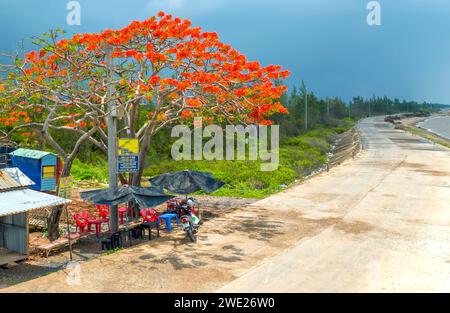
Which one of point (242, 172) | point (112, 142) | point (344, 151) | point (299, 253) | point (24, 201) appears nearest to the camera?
point (24, 201)

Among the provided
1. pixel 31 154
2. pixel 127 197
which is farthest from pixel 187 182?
pixel 31 154

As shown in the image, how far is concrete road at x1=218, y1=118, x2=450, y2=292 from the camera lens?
9.63m

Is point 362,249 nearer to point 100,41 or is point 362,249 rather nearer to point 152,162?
point 100,41

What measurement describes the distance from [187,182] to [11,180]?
6089 mm

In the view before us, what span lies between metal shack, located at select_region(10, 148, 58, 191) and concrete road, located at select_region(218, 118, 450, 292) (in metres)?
10.00

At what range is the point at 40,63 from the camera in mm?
16922

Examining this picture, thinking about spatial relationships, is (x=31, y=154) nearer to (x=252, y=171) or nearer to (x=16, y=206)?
(x=16, y=206)

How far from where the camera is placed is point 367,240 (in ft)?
43.2

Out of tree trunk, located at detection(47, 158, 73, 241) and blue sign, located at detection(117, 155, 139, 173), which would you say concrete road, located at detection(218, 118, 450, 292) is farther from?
tree trunk, located at detection(47, 158, 73, 241)

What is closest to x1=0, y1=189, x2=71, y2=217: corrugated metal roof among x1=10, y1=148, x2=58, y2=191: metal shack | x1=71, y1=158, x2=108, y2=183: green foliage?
x1=10, y1=148, x2=58, y2=191: metal shack

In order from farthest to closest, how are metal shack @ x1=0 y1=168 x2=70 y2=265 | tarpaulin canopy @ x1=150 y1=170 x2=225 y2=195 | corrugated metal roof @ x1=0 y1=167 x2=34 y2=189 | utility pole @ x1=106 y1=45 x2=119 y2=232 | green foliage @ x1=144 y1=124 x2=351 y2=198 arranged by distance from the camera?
green foliage @ x1=144 y1=124 x2=351 y2=198 < tarpaulin canopy @ x1=150 y1=170 x2=225 y2=195 < utility pole @ x1=106 y1=45 x2=119 y2=232 < corrugated metal roof @ x1=0 y1=167 x2=34 y2=189 < metal shack @ x1=0 y1=168 x2=70 y2=265

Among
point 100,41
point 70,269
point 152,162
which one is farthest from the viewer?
point 152,162
